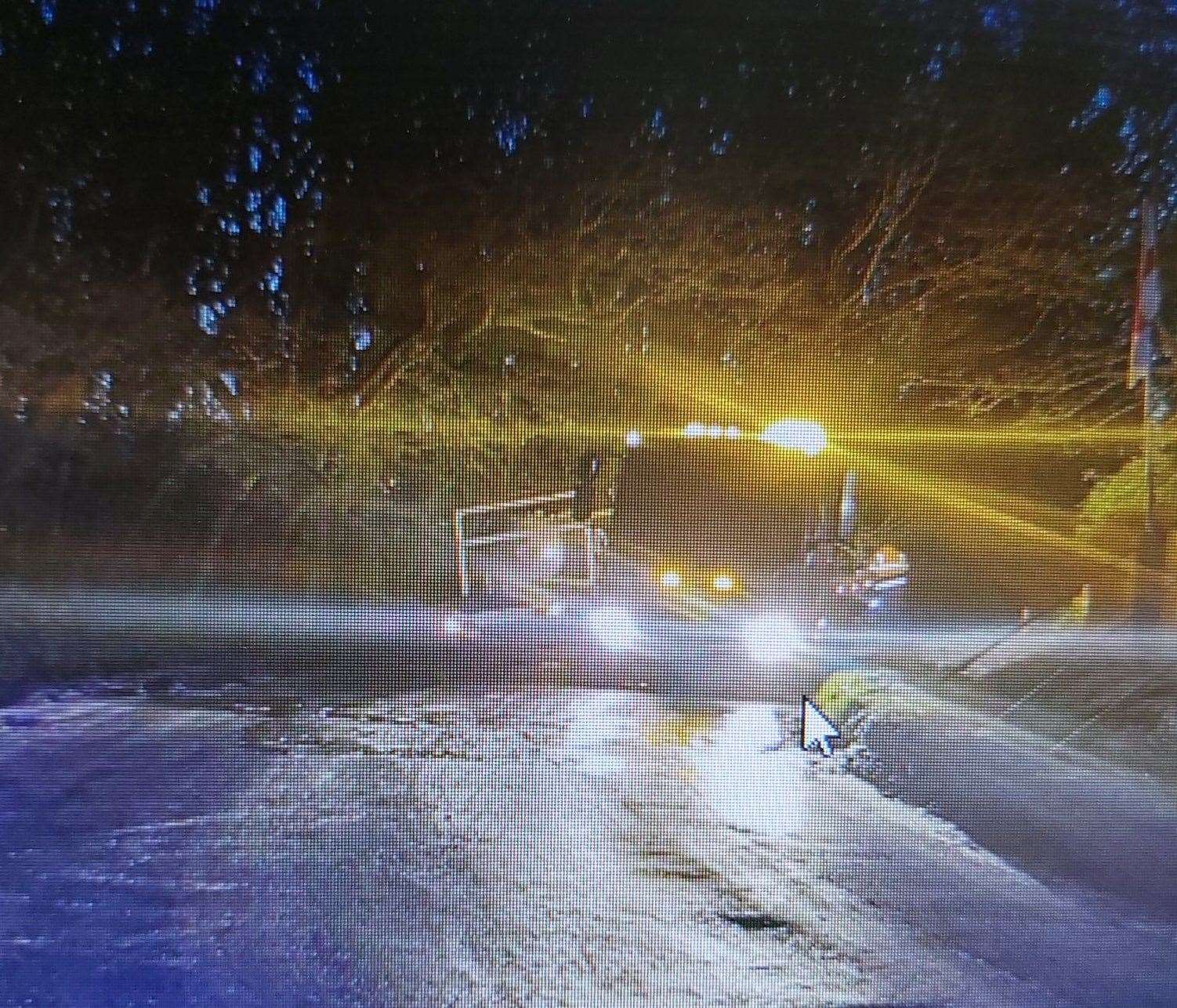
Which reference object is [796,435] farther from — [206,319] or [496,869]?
[206,319]

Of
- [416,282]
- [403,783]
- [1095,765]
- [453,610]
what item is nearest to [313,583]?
[453,610]

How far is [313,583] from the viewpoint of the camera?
2102 mm

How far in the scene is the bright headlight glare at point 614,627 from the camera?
219cm

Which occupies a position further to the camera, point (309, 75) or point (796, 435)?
point (796, 435)

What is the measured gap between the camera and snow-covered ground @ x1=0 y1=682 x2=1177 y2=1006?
165 cm

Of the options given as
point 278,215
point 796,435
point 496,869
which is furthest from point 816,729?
point 278,215

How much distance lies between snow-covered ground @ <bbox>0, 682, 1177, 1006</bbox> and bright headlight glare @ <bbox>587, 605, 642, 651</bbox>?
124mm

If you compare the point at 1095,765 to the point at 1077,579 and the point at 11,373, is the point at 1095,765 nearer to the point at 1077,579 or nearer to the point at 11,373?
the point at 1077,579

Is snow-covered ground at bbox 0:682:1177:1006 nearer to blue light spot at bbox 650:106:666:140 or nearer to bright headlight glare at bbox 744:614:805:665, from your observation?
bright headlight glare at bbox 744:614:805:665

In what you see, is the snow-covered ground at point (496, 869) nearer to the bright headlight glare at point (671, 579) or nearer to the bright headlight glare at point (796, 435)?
the bright headlight glare at point (671, 579)

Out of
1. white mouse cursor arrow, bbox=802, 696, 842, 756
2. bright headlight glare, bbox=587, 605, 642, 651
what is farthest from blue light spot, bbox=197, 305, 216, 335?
white mouse cursor arrow, bbox=802, 696, 842, 756

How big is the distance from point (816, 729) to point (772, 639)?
0.78 feet

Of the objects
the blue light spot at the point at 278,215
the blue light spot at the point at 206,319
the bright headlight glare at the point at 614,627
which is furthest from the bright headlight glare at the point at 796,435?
the blue light spot at the point at 206,319

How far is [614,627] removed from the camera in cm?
222
